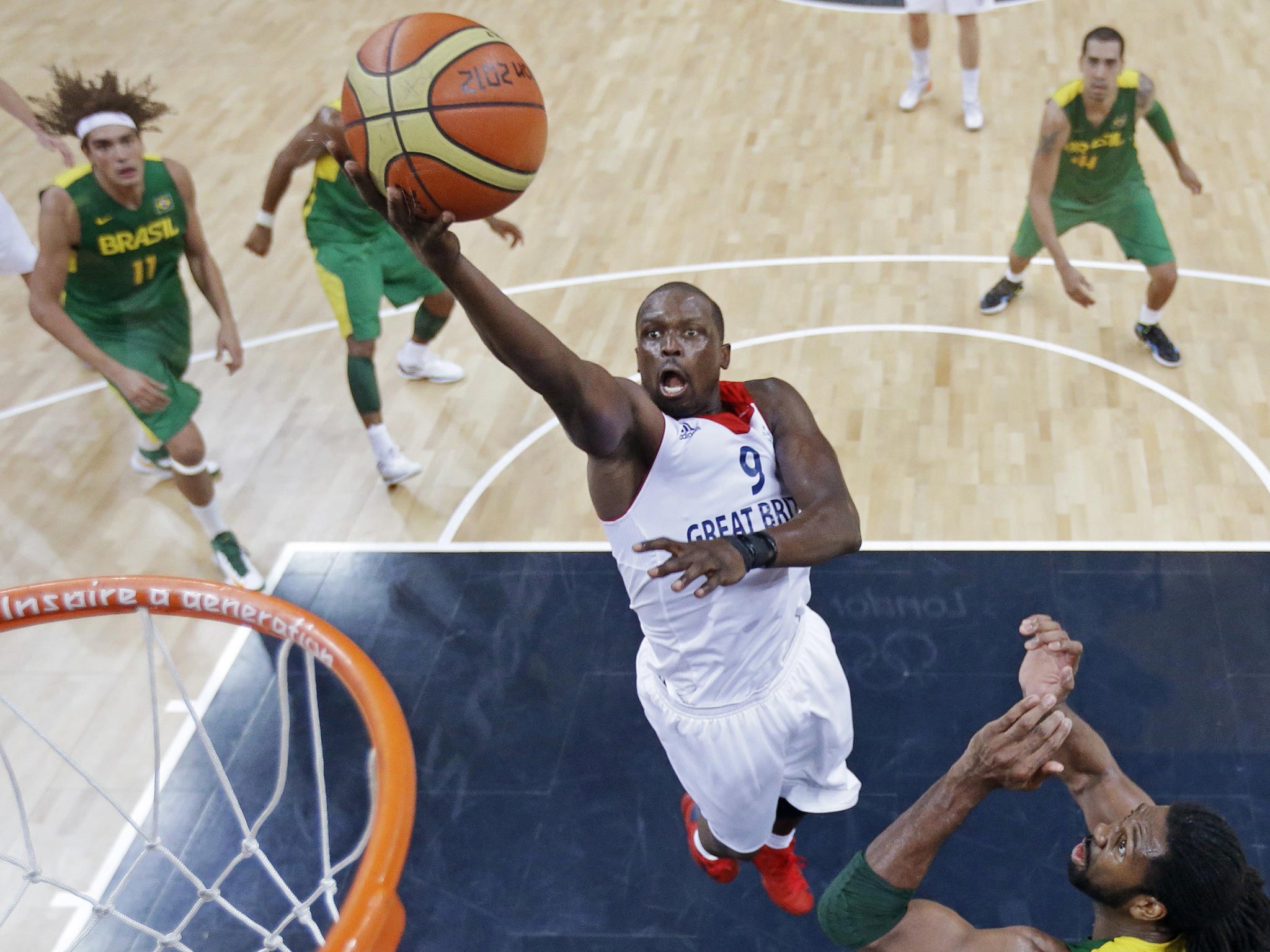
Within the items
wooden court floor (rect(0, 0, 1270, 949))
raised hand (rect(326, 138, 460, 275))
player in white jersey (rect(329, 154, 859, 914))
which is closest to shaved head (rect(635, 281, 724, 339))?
player in white jersey (rect(329, 154, 859, 914))

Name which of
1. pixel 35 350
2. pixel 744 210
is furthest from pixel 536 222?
pixel 35 350

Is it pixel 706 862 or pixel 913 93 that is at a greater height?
pixel 706 862

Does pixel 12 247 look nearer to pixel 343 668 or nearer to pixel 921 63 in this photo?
pixel 343 668

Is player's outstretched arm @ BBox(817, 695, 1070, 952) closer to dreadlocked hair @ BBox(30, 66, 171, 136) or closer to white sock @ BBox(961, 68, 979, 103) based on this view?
dreadlocked hair @ BBox(30, 66, 171, 136)

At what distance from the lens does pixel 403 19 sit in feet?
9.25

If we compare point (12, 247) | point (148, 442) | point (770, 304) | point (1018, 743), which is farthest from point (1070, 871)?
point (12, 247)

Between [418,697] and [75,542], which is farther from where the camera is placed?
[75,542]

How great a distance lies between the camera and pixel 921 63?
29.1 ft

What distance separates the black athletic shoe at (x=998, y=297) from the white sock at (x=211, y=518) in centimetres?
405

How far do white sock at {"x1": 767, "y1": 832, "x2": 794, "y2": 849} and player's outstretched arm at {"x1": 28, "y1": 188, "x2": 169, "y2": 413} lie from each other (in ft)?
9.64

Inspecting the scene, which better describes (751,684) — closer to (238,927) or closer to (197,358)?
(238,927)

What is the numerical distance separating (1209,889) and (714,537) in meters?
1.27

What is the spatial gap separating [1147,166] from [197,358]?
597 centimetres

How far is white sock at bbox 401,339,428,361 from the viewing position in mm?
6656
